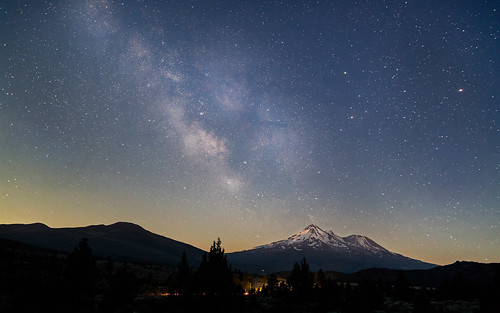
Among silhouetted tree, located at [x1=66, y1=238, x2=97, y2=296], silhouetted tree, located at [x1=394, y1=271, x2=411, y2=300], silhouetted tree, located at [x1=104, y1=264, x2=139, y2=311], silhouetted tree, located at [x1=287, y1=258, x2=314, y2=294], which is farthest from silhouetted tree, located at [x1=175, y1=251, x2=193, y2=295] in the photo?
silhouetted tree, located at [x1=394, y1=271, x2=411, y2=300]

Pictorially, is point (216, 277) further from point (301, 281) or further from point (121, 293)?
point (301, 281)

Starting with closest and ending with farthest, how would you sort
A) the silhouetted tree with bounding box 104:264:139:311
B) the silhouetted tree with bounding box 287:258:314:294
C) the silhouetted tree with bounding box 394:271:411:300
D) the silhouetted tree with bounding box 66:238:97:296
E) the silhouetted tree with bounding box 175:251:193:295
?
the silhouetted tree with bounding box 104:264:139:311 < the silhouetted tree with bounding box 66:238:97:296 < the silhouetted tree with bounding box 175:251:193:295 < the silhouetted tree with bounding box 287:258:314:294 < the silhouetted tree with bounding box 394:271:411:300

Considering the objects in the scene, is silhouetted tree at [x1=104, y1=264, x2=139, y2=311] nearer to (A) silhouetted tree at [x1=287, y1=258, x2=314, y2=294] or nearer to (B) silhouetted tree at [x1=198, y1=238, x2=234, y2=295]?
(B) silhouetted tree at [x1=198, y1=238, x2=234, y2=295]

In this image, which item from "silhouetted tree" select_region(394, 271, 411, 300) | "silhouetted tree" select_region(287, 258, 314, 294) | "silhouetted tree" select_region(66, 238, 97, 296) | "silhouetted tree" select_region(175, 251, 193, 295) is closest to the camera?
"silhouetted tree" select_region(66, 238, 97, 296)

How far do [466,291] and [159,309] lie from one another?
43.8m

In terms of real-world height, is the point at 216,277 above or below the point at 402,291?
above

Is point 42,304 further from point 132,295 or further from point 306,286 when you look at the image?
point 306,286

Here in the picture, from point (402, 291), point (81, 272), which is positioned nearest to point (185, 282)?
point (81, 272)

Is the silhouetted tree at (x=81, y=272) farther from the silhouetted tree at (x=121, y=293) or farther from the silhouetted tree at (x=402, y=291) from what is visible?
the silhouetted tree at (x=402, y=291)

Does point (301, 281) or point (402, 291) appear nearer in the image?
point (301, 281)

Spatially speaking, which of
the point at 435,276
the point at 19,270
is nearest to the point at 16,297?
the point at 19,270

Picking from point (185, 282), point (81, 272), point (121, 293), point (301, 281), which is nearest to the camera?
point (121, 293)

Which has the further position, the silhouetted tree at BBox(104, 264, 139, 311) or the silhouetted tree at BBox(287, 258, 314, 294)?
the silhouetted tree at BBox(287, 258, 314, 294)

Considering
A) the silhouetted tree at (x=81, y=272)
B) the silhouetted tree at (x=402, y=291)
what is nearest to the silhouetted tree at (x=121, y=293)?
the silhouetted tree at (x=81, y=272)
